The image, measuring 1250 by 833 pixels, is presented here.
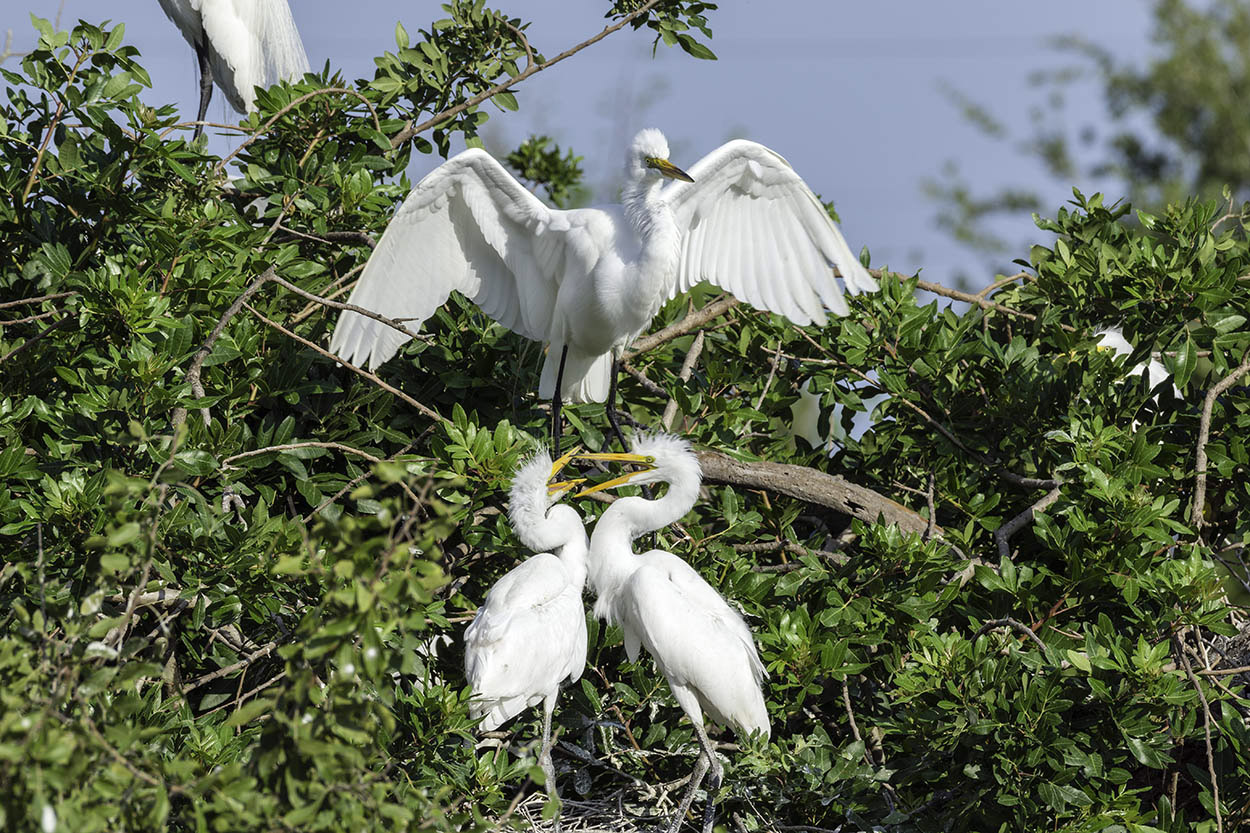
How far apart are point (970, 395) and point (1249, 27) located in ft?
32.4

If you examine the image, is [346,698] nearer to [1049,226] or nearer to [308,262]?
[308,262]

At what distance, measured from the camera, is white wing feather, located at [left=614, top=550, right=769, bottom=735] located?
2578mm

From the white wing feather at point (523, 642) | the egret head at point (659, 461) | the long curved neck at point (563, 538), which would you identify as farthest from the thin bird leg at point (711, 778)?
the egret head at point (659, 461)

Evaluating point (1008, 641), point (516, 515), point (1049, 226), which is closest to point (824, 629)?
point (1008, 641)

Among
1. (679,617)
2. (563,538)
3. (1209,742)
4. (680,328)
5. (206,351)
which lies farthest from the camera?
(680,328)

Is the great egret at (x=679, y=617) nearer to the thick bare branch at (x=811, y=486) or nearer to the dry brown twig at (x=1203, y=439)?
the thick bare branch at (x=811, y=486)

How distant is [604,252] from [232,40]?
2935 mm

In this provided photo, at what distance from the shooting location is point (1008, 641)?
2.61 metres

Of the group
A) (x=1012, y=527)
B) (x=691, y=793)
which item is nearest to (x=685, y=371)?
(x=1012, y=527)

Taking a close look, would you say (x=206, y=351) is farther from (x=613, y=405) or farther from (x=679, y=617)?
(x=613, y=405)

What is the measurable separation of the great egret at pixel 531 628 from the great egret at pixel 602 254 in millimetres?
714

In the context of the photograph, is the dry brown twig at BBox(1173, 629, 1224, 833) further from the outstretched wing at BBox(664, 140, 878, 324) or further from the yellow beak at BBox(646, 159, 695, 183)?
the yellow beak at BBox(646, 159, 695, 183)

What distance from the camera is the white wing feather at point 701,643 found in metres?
2.58

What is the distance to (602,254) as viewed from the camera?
3359 mm
